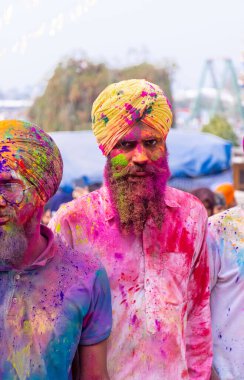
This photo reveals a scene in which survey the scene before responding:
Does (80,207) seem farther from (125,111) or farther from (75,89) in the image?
(75,89)

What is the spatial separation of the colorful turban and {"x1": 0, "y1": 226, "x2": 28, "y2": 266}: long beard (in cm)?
72

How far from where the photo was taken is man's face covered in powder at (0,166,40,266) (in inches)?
81.2

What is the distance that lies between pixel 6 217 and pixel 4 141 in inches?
8.6

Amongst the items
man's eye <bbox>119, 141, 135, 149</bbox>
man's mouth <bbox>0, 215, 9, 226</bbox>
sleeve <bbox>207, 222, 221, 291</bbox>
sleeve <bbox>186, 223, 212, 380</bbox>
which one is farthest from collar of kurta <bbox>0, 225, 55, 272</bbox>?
sleeve <bbox>207, 222, 221, 291</bbox>

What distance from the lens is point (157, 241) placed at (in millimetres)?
2719

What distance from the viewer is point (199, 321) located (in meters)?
2.86

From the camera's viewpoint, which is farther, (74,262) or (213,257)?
(213,257)

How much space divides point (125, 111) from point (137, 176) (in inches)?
9.5

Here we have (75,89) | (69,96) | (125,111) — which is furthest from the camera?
(69,96)

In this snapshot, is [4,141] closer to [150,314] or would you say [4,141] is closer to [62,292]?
[62,292]

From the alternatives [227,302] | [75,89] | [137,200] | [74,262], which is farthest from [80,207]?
[75,89]

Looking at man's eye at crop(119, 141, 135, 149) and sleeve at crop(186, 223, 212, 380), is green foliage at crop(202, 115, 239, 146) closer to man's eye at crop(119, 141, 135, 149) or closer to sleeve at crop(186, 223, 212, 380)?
sleeve at crop(186, 223, 212, 380)

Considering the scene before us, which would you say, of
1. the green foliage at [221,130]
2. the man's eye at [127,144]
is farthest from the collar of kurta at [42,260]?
the green foliage at [221,130]

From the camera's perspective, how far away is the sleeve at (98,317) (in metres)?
2.16
